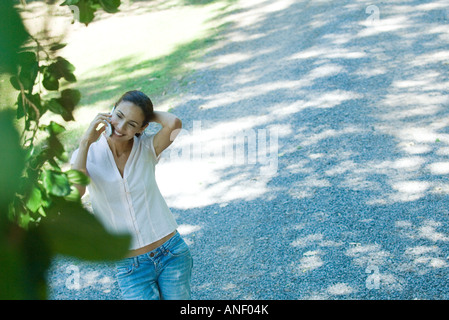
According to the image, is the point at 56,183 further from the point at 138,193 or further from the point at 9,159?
the point at 138,193

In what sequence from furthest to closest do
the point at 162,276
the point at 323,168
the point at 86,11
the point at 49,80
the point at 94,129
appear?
the point at 323,168 < the point at 162,276 < the point at 94,129 < the point at 86,11 < the point at 49,80

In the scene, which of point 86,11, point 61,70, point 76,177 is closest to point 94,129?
point 86,11

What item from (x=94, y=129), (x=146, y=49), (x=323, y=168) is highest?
(x=94, y=129)

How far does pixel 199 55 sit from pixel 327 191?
4775mm

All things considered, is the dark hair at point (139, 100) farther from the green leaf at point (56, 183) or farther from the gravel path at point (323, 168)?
the green leaf at point (56, 183)

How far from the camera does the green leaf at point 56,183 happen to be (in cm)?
50

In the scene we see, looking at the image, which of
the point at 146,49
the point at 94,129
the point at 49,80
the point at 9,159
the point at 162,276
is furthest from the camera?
the point at 146,49

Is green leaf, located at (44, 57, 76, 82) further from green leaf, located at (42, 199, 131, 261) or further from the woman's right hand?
the woman's right hand

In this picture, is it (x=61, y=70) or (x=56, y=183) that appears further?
(x=61, y=70)

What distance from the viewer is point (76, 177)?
55cm

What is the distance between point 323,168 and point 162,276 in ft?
11.3

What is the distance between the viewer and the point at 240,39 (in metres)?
10.1

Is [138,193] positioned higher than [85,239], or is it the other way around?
[85,239]

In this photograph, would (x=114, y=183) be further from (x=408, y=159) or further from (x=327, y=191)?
(x=408, y=159)
